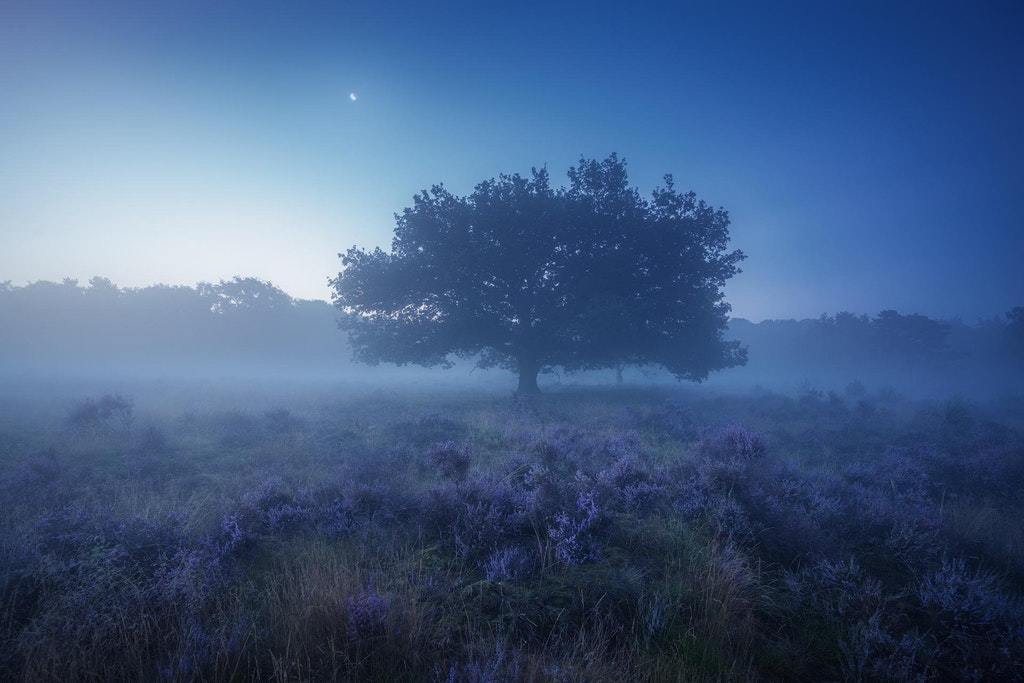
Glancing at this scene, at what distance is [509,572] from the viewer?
13.1ft

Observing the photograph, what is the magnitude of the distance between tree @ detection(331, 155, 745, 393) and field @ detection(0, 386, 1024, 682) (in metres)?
12.5

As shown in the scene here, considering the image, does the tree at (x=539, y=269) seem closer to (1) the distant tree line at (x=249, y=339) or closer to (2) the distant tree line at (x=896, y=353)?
(1) the distant tree line at (x=249, y=339)

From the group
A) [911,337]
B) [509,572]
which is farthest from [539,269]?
[911,337]

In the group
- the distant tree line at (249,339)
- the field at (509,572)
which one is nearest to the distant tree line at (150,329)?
the distant tree line at (249,339)

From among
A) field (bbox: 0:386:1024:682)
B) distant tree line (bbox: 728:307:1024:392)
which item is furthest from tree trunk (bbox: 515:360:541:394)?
distant tree line (bbox: 728:307:1024:392)

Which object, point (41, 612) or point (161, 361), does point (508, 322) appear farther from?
point (161, 361)

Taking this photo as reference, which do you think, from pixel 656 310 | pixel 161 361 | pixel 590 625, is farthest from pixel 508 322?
pixel 161 361

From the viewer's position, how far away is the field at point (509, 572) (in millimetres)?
3055

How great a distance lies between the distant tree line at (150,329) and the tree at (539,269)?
3982cm

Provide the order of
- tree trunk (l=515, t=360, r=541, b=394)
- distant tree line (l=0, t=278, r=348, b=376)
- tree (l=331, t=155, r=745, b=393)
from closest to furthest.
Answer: tree (l=331, t=155, r=745, b=393)
tree trunk (l=515, t=360, r=541, b=394)
distant tree line (l=0, t=278, r=348, b=376)

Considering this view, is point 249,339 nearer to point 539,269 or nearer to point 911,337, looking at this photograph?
point 539,269

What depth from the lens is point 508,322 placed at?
21922 millimetres

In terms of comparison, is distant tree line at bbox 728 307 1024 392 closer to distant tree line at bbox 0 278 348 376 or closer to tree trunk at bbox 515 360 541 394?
tree trunk at bbox 515 360 541 394

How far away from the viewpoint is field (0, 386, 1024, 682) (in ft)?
10.0
